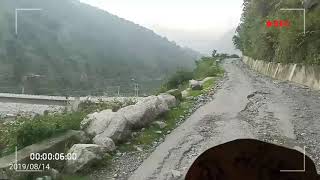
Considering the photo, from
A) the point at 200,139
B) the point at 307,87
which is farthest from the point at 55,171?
the point at 307,87

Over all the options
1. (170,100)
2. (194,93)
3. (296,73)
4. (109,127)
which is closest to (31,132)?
(109,127)

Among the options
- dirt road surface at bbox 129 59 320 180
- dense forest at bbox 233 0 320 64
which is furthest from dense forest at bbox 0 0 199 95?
dirt road surface at bbox 129 59 320 180

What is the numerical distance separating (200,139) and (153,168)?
2.23 m

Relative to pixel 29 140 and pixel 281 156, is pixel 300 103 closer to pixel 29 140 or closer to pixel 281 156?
pixel 29 140

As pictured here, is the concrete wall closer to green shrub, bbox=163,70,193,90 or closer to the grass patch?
the grass patch

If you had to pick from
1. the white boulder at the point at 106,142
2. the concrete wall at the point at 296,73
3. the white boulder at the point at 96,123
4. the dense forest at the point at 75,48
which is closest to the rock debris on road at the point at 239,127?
the concrete wall at the point at 296,73

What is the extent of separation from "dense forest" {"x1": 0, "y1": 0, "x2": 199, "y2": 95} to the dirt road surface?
27632 millimetres

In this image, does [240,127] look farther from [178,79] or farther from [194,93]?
[178,79]

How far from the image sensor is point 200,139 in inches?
401

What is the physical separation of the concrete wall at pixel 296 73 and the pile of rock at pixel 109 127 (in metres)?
7.88

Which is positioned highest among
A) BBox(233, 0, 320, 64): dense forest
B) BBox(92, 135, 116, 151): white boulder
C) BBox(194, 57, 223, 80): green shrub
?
BBox(233, 0, 320, 64): dense forest

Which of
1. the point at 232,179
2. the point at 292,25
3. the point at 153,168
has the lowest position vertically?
the point at 153,168

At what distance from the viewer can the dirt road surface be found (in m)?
8.35

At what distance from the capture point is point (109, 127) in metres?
10.6
